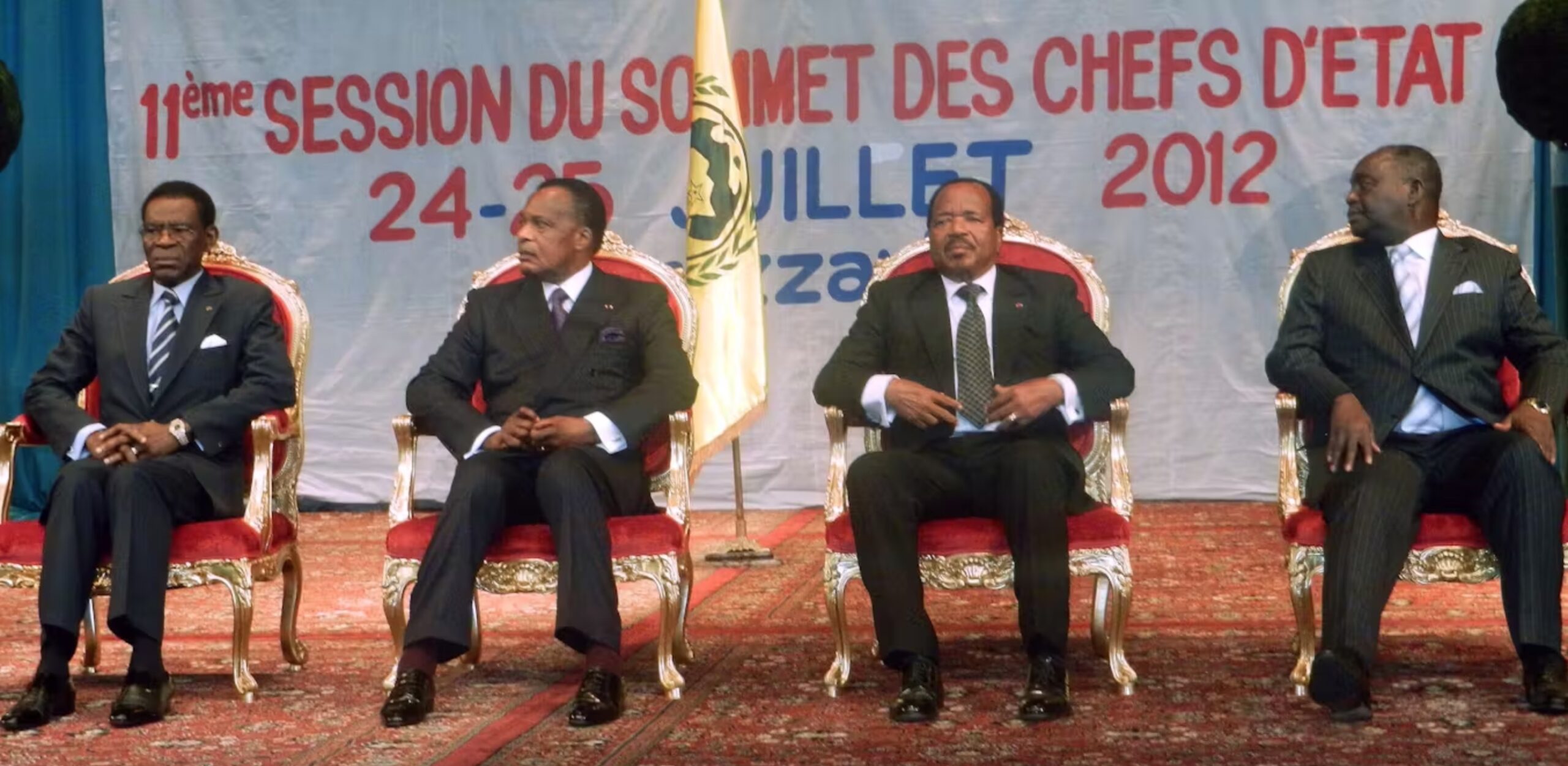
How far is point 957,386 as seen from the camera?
4.16 m

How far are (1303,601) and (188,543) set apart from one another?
94.0 inches

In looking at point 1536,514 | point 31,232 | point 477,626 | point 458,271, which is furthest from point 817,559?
point 31,232

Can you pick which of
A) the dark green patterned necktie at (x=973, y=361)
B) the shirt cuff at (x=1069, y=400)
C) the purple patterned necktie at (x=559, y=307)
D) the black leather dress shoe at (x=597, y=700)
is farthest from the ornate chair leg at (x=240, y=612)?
the shirt cuff at (x=1069, y=400)

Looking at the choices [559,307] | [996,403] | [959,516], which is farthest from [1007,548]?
[559,307]

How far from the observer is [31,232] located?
7766mm

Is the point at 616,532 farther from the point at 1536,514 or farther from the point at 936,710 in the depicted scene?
the point at 1536,514

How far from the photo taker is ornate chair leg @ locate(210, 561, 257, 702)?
13.2ft

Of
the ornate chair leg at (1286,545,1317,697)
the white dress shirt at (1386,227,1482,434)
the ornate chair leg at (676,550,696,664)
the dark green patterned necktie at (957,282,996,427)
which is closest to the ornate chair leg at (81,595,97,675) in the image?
the ornate chair leg at (676,550,696,664)

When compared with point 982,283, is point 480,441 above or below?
below

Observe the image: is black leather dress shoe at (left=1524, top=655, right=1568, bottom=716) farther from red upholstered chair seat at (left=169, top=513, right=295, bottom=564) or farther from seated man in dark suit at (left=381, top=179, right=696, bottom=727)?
red upholstered chair seat at (left=169, top=513, right=295, bottom=564)

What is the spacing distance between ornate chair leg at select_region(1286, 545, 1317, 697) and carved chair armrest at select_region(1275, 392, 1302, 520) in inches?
6.3

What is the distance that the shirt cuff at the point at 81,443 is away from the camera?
412cm

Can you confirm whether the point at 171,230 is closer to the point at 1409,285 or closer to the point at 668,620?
the point at 668,620

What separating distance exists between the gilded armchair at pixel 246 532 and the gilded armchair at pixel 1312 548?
2.24m
